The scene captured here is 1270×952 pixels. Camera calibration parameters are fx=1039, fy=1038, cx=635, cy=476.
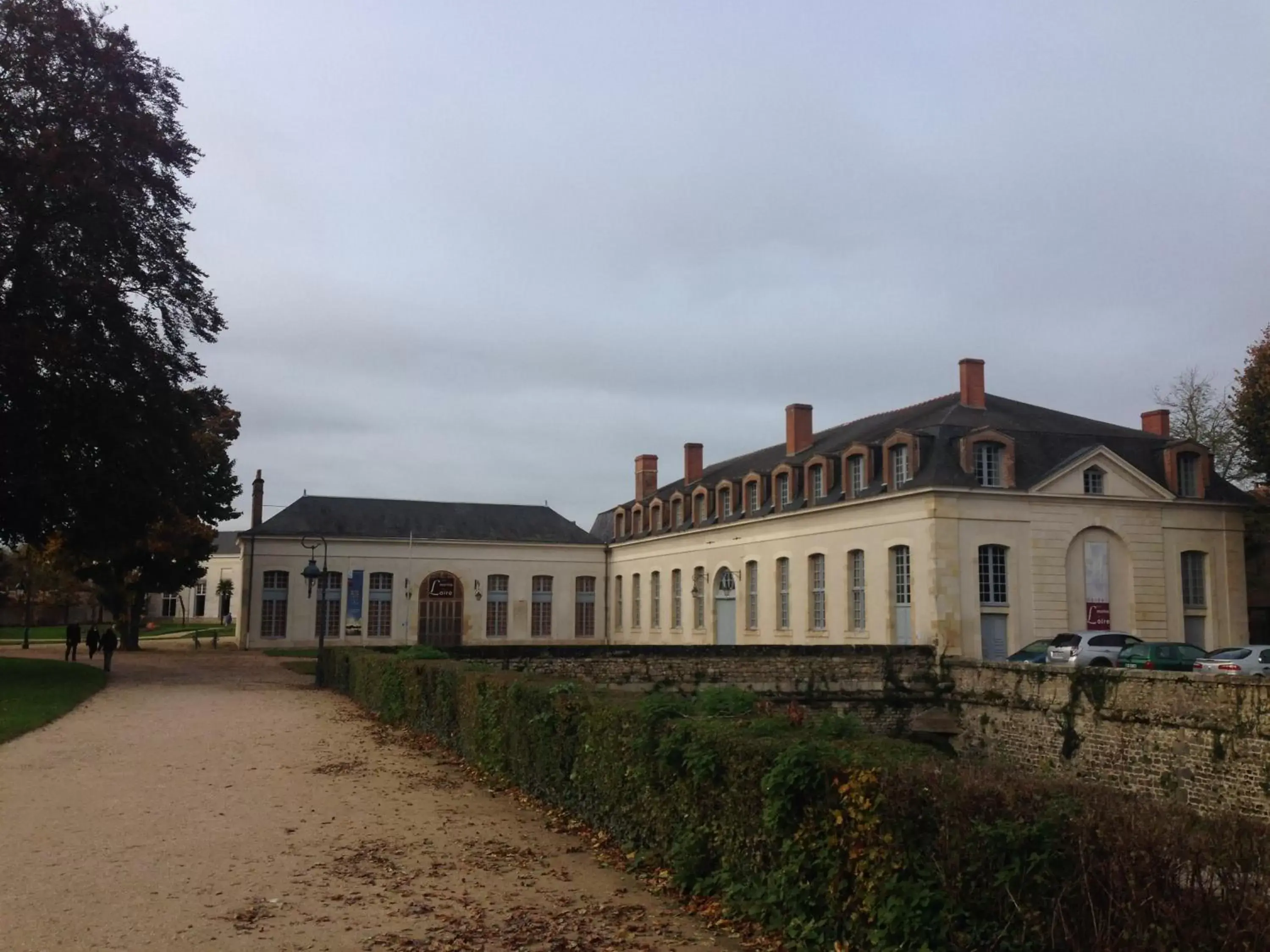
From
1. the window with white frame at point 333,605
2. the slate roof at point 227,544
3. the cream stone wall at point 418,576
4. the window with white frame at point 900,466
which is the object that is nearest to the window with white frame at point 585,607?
the cream stone wall at point 418,576

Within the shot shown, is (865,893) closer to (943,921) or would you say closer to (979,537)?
(943,921)

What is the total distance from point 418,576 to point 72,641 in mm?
15721

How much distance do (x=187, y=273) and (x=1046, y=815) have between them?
2340 centimetres

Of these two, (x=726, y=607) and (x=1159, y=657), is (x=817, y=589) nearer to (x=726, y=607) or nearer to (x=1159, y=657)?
(x=726, y=607)

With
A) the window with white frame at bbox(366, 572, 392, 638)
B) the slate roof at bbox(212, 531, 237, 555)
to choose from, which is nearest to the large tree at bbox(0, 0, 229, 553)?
the window with white frame at bbox(366, 572, 392, 638)

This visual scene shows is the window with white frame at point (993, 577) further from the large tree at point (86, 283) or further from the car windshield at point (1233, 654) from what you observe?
the large tree at point (86, 283)

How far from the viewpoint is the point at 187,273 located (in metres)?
23.4

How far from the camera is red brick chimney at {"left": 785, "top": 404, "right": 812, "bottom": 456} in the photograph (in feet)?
113

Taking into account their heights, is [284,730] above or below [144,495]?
below

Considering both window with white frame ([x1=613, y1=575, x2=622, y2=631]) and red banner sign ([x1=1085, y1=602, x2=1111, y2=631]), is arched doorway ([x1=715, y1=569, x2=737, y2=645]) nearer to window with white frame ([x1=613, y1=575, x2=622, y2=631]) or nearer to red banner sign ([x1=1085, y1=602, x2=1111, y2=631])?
window with white frame ([x1=613, y1=575, x2=622, y2=631])

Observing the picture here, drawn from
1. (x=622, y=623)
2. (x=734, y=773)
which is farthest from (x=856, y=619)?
(x=734, y=773)

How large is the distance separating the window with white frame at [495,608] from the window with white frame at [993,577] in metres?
22.7

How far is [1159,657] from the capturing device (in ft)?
69.2

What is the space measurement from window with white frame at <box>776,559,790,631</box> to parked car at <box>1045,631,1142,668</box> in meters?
9.33
